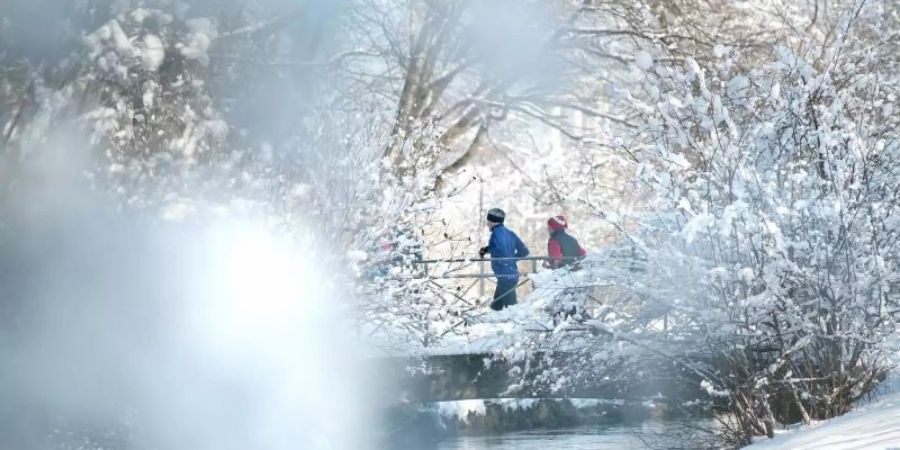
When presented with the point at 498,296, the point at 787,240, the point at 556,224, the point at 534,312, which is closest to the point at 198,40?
the point at 498,296

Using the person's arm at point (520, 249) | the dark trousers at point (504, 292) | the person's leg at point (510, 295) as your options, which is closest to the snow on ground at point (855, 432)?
the dark trousers at point (504, 292)

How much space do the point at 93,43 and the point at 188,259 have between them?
6.55 feet

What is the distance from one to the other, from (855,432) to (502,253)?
854 centimetres

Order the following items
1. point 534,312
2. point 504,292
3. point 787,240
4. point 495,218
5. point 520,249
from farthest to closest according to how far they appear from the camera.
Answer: point 520,249 < point 495,218 < point 504,292 < point 534,312 < point 787,240

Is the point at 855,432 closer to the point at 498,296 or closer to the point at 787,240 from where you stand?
the point at 787,240

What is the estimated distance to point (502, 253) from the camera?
16.9m

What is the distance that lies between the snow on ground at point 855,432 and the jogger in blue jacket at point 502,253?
6041mm

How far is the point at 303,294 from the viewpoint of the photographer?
564 inches

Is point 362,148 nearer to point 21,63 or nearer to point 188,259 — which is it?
point 188,259

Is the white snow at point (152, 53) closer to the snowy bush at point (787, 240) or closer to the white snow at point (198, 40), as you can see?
the white snow at point (198, 40)

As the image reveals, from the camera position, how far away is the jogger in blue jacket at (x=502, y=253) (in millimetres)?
16266

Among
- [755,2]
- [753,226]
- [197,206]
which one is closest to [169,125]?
[197,206]

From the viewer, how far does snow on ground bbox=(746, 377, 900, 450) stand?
7914mm

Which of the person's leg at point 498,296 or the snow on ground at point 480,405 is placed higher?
the person's leg at point 498,296
